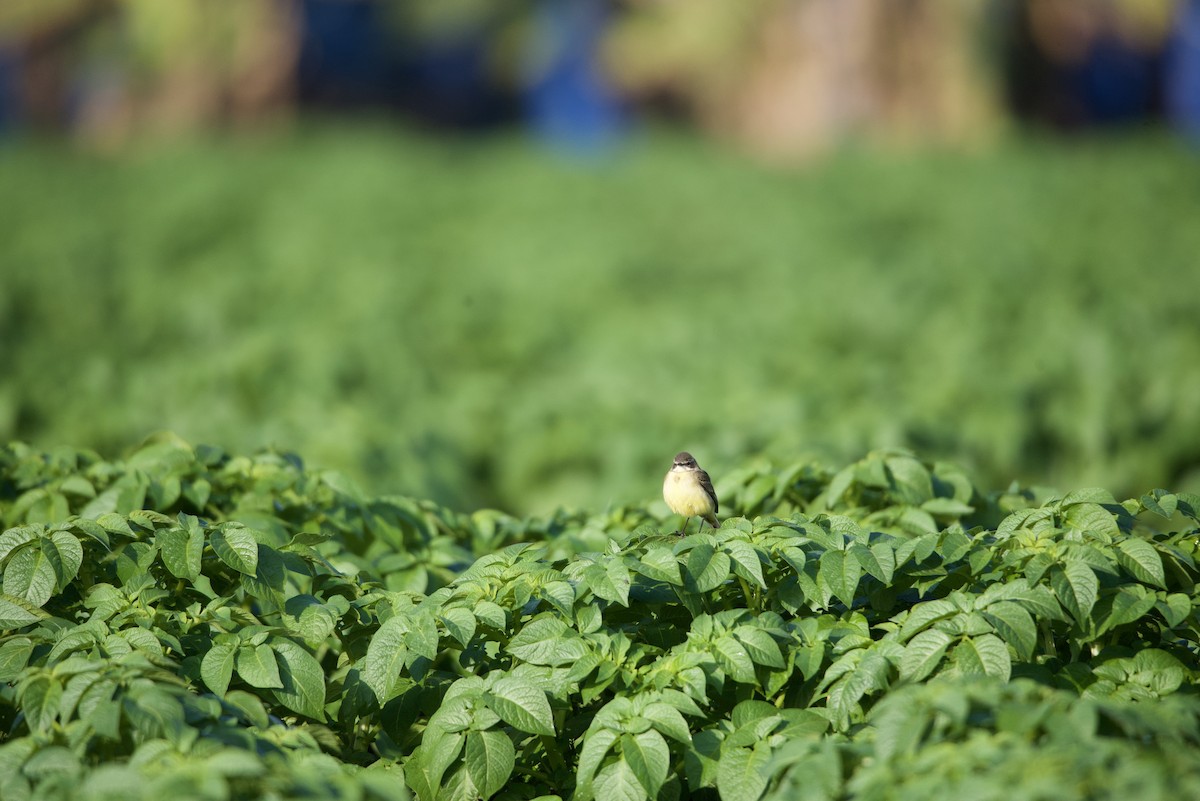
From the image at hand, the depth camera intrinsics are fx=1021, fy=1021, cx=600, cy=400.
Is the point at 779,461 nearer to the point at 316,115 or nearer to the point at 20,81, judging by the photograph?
the point at 316,115

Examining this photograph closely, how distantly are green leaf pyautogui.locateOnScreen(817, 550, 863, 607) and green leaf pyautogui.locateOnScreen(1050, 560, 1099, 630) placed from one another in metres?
0.44

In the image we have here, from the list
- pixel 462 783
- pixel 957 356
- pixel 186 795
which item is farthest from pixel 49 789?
pixel 957 356

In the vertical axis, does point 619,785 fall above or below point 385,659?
below

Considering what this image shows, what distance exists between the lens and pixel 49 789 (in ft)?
6.41

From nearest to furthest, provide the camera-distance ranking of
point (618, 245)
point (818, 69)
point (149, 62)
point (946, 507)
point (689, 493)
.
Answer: point (689, 493) → point (946, 507) → point (618, 245) → point (818, 69) → point (149, 62)

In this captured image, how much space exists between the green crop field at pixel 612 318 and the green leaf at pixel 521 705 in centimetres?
179

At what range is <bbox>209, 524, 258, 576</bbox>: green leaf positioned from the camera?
2566mm

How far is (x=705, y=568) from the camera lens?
8.21 ft

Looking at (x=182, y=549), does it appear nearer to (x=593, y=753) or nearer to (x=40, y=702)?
(x=40, y=702)

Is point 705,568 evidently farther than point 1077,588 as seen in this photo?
Yes

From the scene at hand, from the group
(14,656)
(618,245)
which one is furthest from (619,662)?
(618,245)

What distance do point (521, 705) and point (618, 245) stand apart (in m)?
10.6

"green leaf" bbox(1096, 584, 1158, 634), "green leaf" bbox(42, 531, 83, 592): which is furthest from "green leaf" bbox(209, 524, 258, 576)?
"green leaf" bbox(1096, 584, 1158, 634)

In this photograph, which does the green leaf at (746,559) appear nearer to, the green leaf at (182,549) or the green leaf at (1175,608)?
the green leaf at (1175,608)
